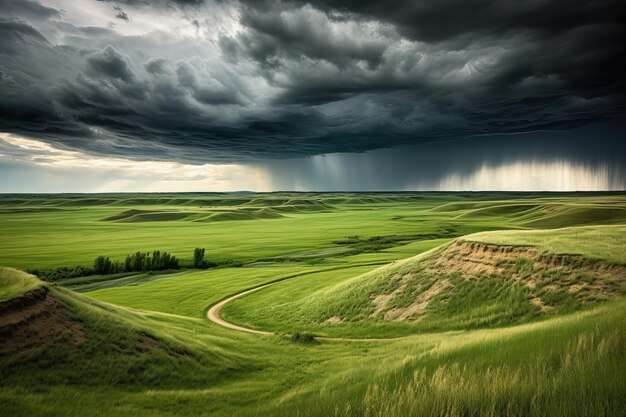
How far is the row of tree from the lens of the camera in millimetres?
70750

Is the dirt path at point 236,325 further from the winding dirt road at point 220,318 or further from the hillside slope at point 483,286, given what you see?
the hillside slope at point 483,286

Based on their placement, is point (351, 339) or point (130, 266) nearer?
point (351, 339)

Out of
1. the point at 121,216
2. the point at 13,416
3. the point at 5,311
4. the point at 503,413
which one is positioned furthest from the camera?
the point at 121,216

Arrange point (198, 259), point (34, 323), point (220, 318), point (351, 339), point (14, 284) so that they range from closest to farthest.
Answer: point (34, 323) → point (14, 284) → point (351, 339) → point (220, 318) → point (198, 259)

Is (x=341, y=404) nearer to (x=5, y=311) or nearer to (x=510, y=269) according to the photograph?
(x=5, y=311)

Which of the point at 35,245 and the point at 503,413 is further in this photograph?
the point at 35,245

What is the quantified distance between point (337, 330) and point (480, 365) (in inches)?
929

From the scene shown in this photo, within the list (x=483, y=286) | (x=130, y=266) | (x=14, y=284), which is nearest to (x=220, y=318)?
(x=14, y=284)

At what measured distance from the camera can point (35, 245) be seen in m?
97.6

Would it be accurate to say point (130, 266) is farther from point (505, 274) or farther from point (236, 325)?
point (505, 274)

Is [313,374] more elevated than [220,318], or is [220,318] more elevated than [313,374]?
[313,374]

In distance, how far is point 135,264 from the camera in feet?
246

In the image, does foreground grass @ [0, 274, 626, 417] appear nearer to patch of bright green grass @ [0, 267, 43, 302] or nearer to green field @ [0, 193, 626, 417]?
green field @ [0, 193, 626, 417]

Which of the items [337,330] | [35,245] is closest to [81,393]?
[337,330]
